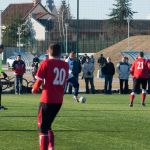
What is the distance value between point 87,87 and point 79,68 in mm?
3770

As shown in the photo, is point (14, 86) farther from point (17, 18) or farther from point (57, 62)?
point (17, 18)

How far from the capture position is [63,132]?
1529cm

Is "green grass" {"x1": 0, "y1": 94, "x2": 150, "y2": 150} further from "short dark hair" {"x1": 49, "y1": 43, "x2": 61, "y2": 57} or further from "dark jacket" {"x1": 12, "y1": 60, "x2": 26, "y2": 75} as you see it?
"dark jacket" {"x1": 12, "y1": 60, "x2": 26, "y2": 75}

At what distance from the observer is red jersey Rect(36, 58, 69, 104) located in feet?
38.5

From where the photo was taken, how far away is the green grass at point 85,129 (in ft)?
43.4

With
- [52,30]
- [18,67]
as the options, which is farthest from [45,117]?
[52,30]

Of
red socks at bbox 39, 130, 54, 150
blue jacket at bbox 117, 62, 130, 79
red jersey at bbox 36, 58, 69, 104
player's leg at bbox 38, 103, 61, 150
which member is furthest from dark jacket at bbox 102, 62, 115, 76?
red socks at bbox 39, 130, 54, 150

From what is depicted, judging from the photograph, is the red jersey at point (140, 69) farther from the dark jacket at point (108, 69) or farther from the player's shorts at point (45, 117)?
the player's shorts at point (45, 117)

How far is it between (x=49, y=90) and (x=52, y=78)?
233mm

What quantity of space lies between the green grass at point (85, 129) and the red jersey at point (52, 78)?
1.35 m

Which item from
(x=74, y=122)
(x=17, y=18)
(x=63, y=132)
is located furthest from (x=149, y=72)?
(x=17, y=18)

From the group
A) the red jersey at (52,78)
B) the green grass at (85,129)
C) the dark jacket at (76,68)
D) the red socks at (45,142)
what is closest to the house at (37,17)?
the dark jacket at (76,68)

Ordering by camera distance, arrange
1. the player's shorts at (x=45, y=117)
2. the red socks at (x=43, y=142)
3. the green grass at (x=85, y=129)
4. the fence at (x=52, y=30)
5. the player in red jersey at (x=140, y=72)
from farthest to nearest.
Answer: the fence at (x=52, y=30) < the player in red jersey at (x=140, y=72) < the green grass at (x=85, y=129) < the player's shorts at (x=45, y=117) < the red socks at (x=43, y=142)

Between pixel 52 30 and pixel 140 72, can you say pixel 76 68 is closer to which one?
pixel 140 72
